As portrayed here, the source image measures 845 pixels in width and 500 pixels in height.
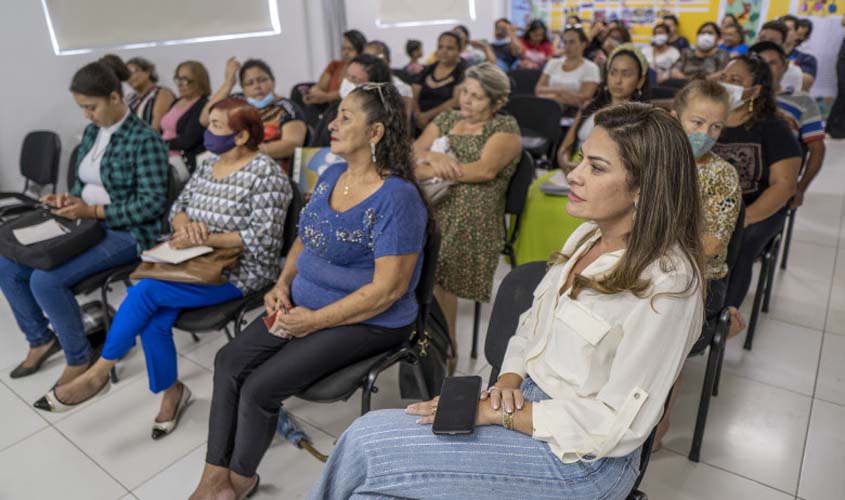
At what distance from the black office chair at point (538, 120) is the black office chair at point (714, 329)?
2.12 meters

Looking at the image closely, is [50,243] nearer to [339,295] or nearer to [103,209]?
[103,209]

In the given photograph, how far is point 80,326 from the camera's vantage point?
8.16 ft

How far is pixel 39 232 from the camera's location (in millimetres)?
2418

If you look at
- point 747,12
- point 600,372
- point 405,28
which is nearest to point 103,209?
point 600,372

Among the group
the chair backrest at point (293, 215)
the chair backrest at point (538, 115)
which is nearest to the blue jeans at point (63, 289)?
the chair backrest at point (293, 215)

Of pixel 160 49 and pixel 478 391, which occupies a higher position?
pixel 160 49

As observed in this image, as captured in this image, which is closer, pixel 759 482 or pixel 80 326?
pixel 759 482

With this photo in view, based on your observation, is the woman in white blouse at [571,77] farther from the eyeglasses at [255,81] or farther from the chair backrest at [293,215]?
the chair backrest at [293,215]

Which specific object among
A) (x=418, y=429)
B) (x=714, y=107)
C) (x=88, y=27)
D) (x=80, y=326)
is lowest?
(x=80, y=326)

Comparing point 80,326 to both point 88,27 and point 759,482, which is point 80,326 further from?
point 88,27

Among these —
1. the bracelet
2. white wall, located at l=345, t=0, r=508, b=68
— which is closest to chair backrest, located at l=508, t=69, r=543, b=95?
white wall, located at l=345, t=0, r=508, b=68

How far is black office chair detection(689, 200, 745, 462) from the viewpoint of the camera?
1.87m

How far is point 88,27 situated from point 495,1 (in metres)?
5.88

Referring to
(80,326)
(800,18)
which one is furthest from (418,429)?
(800,18)
